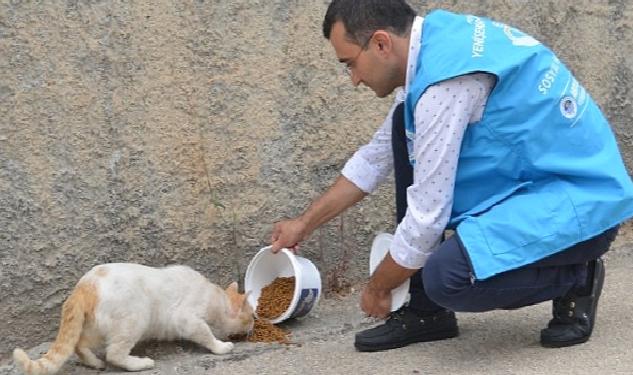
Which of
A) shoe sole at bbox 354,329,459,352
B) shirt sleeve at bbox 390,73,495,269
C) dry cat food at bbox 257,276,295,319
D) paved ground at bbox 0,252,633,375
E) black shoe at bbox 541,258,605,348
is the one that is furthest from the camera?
dry cat food at bbox 257,276,295,319

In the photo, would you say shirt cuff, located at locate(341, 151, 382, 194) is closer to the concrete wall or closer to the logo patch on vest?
the concrete wall

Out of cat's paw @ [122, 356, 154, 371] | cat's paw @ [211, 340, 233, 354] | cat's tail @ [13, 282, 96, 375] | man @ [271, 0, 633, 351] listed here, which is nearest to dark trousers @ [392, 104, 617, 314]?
man @ [271, 0, 633, 351]

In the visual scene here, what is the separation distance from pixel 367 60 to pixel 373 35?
0.26 feet

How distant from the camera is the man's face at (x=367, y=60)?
2936 mm

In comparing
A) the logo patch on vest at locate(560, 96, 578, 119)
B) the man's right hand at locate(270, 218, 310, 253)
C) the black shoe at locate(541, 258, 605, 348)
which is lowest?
the black shoe at locate(541, 258, 605, 348)

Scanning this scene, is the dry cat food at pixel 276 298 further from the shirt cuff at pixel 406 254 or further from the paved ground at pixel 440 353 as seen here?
the shirt cuff at pixel 406 254

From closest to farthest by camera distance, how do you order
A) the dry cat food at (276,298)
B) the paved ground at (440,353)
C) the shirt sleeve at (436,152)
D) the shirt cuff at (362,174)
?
the shirt sleeve at (436,152), the paved ground at (440,353), the shirt cuff at (362,174), the dry cat food at (276,298)

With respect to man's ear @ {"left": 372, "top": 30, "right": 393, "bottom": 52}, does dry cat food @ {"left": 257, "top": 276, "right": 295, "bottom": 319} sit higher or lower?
lower

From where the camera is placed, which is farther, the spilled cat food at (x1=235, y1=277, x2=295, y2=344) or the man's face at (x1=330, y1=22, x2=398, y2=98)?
the spilled cat food at (x1=235, y1=277, x2=295, y2=344)

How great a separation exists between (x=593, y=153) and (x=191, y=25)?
138 cm

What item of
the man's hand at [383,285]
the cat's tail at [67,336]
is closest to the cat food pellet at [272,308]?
the man's hand at [383,285]

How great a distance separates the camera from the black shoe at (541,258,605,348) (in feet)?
10.3

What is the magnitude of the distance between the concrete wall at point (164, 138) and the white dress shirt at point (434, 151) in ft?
2.59

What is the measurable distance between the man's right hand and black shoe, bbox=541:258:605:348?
81 cm
